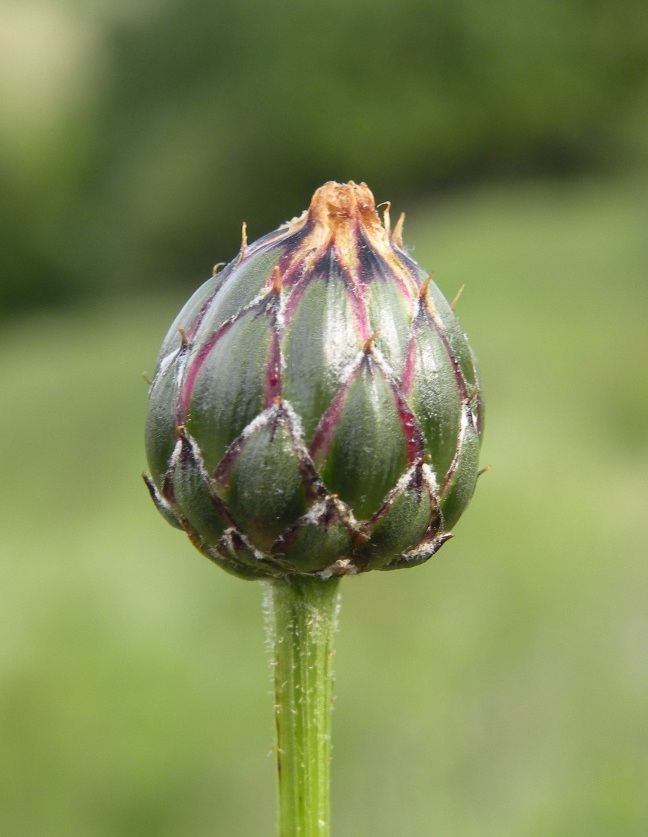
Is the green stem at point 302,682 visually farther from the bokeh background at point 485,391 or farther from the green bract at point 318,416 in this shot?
the bokeh background at point 485,391

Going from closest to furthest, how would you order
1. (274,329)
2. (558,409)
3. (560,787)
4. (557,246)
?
(274,329) < (560,787) < (558,409) < (557,246)

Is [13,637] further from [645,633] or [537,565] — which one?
[645,633]

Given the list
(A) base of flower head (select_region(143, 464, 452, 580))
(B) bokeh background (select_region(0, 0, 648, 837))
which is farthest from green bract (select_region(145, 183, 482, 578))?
(B) bokeh background (select_region(0, 0, 648, 837))

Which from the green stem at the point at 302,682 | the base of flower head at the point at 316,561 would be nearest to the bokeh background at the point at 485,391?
the green stem at the point at 302,682

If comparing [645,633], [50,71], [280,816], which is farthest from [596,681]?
[50,71]

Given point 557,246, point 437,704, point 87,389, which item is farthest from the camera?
point 557,246

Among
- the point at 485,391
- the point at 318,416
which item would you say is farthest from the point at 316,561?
the point at 485,391

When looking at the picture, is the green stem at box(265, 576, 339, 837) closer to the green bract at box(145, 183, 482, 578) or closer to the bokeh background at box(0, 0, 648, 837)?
the green bract at box(145, 183, 482, 578)
